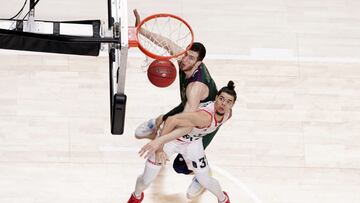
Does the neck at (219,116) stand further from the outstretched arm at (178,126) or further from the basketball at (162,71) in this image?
the basketball at (162,71)

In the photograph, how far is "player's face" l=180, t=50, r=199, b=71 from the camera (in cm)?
650

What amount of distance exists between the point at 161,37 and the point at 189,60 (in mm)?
327

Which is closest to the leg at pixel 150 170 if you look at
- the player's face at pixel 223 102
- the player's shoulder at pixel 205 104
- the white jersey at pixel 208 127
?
the white jersey at pixel 208 127

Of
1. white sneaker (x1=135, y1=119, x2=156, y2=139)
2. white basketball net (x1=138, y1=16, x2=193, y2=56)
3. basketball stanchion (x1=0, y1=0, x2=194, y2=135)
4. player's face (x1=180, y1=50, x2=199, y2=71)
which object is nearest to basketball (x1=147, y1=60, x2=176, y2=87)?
basketball stanchion (x1=0, y1=0, x2=194, y2=135)

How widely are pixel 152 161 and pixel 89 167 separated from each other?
1.12 m

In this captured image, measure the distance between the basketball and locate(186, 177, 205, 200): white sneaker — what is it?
56.8 inches

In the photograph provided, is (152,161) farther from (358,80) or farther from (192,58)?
(358,80)

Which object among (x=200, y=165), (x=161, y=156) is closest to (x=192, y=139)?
(x=200, y=165)

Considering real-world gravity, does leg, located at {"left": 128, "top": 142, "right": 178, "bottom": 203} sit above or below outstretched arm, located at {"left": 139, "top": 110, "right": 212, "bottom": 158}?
below

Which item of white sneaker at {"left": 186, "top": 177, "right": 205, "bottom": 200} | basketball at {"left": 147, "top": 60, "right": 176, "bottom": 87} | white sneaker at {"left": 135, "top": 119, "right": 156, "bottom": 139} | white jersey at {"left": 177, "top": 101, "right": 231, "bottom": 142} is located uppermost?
basketball at {"left": 147, "top": 60, "right": 176, "bottom": 87}

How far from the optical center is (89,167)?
7.66 meters

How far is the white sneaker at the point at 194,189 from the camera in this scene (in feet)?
24.4

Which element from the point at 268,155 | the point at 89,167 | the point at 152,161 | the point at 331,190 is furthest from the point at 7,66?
the point at 331,190

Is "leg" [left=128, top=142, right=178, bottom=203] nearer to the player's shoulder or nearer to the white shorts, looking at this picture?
the white shorts
